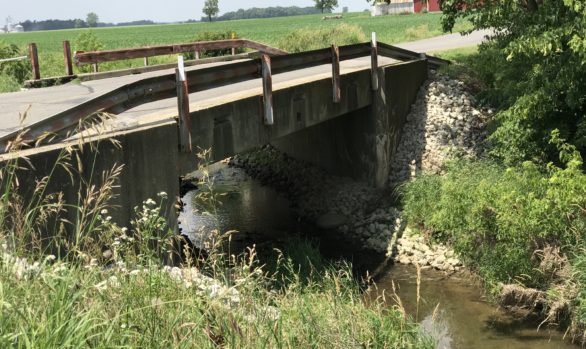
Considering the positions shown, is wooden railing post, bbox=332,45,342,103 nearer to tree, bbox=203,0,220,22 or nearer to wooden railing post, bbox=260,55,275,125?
wooden railing post, bbox=260,55,275,125

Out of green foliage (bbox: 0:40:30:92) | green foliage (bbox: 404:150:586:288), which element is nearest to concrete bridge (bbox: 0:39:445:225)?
green foliage (bbox: 404:150:586:288)

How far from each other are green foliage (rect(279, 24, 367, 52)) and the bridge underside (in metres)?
11.2

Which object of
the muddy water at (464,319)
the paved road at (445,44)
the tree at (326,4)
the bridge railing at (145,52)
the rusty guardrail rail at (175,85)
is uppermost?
the tree at (326,4)

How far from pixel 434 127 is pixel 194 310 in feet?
44.1

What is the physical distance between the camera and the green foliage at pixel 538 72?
11307 millimetres

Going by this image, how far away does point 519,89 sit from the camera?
45.1 feet

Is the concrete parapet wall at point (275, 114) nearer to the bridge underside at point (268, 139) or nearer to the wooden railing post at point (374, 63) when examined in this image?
the bridge underside at point (268, 139)

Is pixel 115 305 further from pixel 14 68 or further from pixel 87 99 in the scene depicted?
pixel 14 68

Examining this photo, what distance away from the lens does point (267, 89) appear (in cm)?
1078

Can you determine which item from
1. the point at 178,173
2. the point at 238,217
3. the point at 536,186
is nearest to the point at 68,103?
the point at 178,173

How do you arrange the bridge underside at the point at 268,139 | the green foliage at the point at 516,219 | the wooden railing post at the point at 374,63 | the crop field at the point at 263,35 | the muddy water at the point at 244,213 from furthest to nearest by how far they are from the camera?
the crop field at the point at 263,35
the wooden railing post at the point at 374,63
the muddy water at the point at 244,213
the green foliage at the point at 516,219
the bridge underside at the point at 268,139

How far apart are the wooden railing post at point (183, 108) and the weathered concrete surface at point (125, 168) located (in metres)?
0.16

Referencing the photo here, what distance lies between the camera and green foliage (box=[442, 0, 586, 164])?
37.1 feet

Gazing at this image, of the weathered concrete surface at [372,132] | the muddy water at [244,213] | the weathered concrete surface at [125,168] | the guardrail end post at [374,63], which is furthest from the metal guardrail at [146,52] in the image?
the weathered concrete surface at [125,168]
